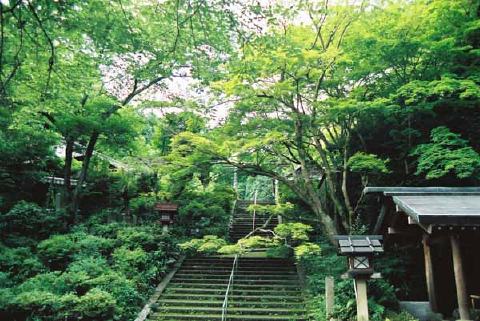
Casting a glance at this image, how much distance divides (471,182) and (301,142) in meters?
5.53

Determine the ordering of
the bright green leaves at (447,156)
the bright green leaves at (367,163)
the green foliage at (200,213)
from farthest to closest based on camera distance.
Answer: the green foliage at (200,213) → the bright green leaves at (367,163) → the bright green leaves at (447,156)

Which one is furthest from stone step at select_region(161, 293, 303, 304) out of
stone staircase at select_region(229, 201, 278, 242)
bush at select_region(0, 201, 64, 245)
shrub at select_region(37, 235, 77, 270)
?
stone staircase at select_region(229, 201, 278, 242)

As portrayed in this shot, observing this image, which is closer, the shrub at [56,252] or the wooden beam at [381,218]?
the wooden beam at [381,218]

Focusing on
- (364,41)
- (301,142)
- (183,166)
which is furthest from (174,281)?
(364,41)

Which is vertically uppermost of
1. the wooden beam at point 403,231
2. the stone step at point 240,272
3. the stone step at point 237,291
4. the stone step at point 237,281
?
the wooden beam at point 403,231

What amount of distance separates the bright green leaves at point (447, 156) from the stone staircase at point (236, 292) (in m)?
5.60

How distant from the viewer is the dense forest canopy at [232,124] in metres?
8.89

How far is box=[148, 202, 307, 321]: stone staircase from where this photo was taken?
35.3 ft

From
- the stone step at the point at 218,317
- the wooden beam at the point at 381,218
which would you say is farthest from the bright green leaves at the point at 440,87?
the stone step at the point at 218,317

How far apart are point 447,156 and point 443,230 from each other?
283 cm

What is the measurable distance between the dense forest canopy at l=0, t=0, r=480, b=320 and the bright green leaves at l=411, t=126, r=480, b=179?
0.19 feet

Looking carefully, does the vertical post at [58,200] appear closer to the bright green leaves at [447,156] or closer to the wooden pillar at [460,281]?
the bright green leaves at [447,156]

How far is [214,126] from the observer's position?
13156 millimetres

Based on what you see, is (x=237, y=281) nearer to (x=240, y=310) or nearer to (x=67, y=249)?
(x=240, y=310)
